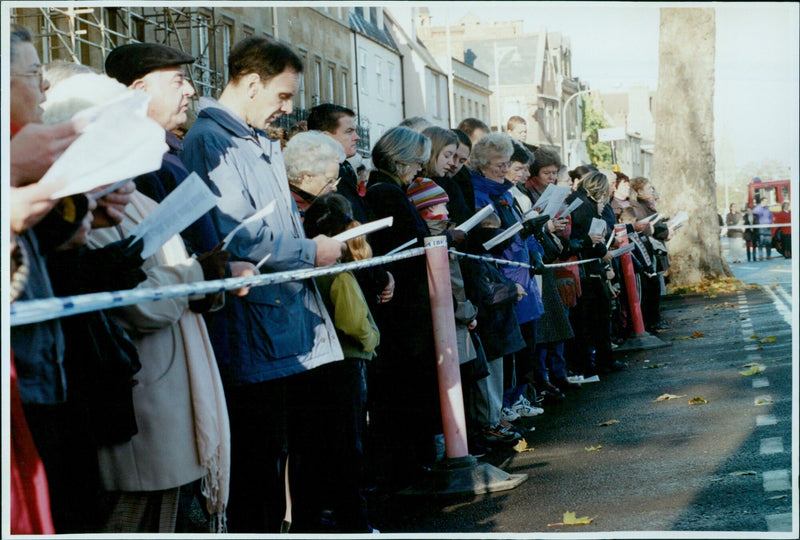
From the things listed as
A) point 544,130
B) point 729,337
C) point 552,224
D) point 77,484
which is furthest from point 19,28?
point 544,130

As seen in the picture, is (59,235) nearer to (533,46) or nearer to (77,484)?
(77,484)

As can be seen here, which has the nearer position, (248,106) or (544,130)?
(248,106)

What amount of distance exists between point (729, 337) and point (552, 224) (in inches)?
200

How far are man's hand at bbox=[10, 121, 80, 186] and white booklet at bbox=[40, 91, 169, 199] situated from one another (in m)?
0.05

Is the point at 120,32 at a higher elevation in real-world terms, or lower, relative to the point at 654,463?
higher

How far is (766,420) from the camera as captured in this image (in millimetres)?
8047

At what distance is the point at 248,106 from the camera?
202 inches

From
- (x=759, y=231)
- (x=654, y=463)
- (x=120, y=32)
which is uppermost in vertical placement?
(x=120, y=32)

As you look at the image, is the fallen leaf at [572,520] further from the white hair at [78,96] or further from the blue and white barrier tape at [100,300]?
the white hair at [78,96]

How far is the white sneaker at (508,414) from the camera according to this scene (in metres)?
8.57

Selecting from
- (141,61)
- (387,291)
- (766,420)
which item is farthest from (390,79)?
(141,61)

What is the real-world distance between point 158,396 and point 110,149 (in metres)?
1.04

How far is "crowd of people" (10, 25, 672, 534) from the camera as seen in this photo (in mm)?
3232

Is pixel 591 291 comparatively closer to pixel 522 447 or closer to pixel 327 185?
pixel 522 447
